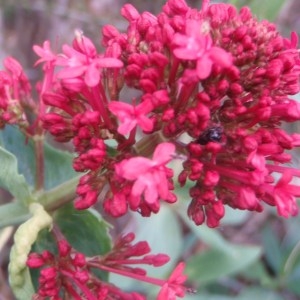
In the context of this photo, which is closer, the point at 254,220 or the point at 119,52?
the point at 119,52

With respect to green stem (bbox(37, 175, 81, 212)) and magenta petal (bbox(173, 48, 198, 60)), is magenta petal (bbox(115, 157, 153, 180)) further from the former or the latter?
green stem (bbox(37, 175, 81, 212))

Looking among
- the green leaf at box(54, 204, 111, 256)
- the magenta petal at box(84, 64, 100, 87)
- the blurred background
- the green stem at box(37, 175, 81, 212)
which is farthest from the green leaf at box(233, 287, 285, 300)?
the magenta petal at box(84, 64, 100, 87)

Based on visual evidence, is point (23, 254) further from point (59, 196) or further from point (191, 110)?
point (191, 110)

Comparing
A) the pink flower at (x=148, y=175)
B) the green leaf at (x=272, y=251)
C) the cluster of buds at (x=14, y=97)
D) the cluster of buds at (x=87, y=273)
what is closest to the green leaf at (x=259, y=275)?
the green leaf at (x=272, y=251)

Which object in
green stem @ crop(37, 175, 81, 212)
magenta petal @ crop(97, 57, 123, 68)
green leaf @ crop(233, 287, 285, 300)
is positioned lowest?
green leaf @ crop(233, 287, 285, 300)

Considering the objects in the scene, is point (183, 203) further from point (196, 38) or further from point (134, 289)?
point (196, 38)

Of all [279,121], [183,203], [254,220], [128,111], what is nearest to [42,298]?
[128,111]
